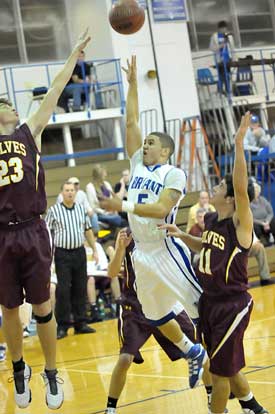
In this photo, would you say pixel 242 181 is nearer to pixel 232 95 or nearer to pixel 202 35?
pixel 232 95

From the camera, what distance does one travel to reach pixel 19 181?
5195mm

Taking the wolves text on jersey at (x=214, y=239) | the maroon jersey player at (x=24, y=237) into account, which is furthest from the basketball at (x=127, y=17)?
the wolves text on jersey at (x=214, y=239)

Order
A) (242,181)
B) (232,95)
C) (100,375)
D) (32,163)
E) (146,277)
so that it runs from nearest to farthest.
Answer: (242,181)
(32,163)
(146,277)
(100,375)
(232,95)

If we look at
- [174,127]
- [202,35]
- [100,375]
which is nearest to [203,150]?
[174,127]

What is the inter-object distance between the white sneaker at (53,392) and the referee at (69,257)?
493cm

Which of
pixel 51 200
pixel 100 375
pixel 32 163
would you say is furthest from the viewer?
pixel 51 200

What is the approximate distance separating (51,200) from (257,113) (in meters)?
6.44

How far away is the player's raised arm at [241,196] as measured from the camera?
466 centimetres

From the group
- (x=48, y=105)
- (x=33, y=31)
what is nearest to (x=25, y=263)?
(x=48, y=105)

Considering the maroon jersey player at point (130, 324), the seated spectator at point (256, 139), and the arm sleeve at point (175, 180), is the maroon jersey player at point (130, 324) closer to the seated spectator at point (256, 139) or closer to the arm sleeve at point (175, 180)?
the arm sleeve at point (175, 180)

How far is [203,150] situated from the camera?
16.9 metres

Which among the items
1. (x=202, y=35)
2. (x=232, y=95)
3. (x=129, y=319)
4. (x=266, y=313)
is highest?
(x=202, y=35)

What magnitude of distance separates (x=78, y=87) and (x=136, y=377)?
932 cm

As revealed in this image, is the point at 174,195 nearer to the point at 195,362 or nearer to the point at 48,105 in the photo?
the point at 48,105
